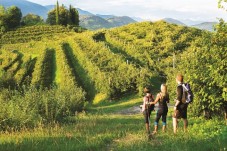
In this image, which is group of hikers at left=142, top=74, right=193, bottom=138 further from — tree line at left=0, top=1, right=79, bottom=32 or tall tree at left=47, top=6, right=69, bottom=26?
tall tree at left=47, top=6, right=69, bottom=26

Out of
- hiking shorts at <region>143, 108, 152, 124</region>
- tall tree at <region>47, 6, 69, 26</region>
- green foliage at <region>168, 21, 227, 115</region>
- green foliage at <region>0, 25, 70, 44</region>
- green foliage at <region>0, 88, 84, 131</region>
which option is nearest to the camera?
green foliage at <region>0, 88, 84, 131</region>

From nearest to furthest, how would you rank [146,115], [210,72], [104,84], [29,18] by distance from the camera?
[146,115] < [210,72] < [104,84] < [29,18]

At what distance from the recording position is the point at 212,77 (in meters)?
18.1

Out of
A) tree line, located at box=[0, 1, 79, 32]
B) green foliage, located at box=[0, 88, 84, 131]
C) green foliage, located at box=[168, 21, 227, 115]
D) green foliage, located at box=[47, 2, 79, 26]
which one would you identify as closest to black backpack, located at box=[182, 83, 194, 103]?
green foliage, located at box=[168, 21, 227, 115]

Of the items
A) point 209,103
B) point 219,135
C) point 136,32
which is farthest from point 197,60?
point 136,32

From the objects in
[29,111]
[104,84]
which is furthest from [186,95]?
[104,84]

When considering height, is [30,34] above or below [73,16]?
below

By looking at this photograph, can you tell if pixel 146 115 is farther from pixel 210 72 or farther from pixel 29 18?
pixel 29 18

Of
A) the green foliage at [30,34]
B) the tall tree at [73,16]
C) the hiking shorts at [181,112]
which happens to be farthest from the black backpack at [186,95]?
the tall tree at [73,16]

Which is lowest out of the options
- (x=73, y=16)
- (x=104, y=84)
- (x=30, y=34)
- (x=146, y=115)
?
(x=104, y=84)

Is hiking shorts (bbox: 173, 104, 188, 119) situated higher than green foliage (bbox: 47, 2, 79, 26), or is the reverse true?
green foliage (bbox: 47, 2, 79, 26)

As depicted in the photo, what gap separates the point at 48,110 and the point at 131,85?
146 ft

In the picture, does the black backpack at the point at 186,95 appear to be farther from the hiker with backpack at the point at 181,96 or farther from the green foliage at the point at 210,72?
the green foliage at the point at 210,72

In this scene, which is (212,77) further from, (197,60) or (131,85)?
(131,85)
